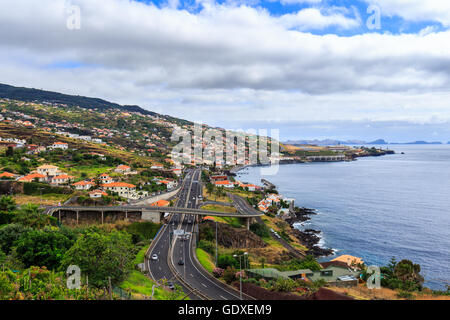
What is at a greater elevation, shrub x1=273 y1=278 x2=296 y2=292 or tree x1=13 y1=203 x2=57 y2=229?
tree x1=13 y1=203 x2=57 y2=229

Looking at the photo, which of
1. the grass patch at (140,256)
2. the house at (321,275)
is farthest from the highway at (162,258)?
the house at (321,275)

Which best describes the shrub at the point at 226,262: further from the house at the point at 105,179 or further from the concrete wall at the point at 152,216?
the house at the point at 105,179

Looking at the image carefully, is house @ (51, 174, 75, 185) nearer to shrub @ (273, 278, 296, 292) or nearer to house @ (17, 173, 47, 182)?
house @ (17, 173, 47, 182)

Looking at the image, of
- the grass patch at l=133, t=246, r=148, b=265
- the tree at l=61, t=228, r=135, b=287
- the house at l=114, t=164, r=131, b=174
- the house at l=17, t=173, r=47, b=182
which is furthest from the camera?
the house at l=114, t=164, r=131, b=174

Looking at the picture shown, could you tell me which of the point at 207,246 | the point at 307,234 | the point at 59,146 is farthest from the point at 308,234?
the point at 59,146

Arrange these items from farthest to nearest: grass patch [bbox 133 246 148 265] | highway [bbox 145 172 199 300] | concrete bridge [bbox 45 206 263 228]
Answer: concrete bridge [bbox 45 206 263 228] < grass patch [bbox 133 246 148 265] < highway [bbox 145 172 199 300]

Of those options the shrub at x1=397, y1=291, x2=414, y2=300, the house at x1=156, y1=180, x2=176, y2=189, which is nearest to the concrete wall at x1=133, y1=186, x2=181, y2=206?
the house at x1=156, y1=180, x2=176, y2=189
